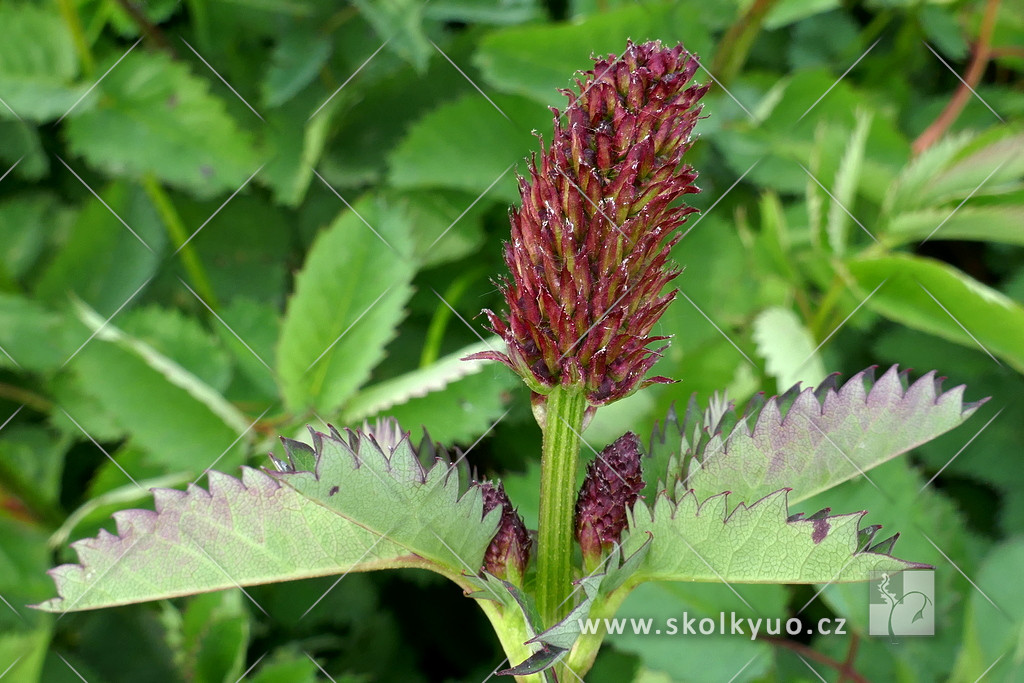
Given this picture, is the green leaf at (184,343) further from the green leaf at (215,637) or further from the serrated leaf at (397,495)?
the serrated leaf at (397,495)

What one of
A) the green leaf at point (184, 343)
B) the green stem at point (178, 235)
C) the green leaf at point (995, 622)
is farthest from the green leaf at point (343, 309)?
the green leaf at point (995, 622)

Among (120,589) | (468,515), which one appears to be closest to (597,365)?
(468,515)

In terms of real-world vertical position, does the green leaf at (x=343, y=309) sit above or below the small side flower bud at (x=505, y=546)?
above

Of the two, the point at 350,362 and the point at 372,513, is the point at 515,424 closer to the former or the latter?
the point at 350,362

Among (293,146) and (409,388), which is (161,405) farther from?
(293,146)

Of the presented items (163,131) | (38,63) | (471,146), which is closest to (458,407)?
(471,146)
